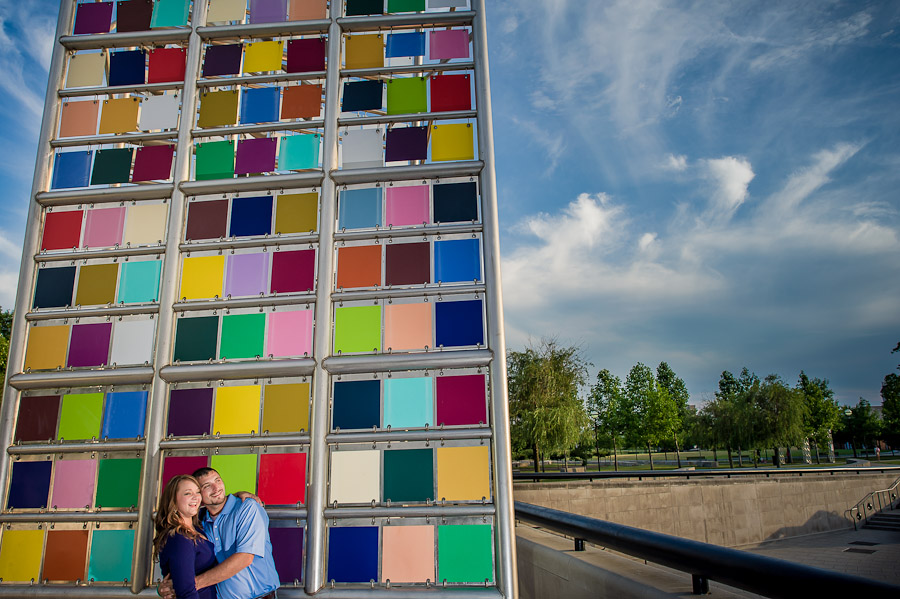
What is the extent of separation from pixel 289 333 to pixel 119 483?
1.83 m

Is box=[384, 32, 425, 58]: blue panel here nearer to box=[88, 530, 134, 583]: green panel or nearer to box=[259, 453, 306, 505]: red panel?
box=[259, 453, 306, 505]: red panel

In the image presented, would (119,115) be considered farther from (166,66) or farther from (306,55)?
(306,55)

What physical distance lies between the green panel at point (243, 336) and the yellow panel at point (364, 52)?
2.51 m

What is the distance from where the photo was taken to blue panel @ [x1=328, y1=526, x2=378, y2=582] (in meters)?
3.89

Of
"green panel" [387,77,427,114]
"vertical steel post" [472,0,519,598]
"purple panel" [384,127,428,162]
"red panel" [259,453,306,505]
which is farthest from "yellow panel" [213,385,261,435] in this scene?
"green panel" [387,77,427,114]

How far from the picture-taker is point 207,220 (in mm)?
4691

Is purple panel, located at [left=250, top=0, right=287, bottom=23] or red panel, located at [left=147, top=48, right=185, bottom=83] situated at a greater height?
purple panel, located at [left=250, top=0, right=287, bottom=23]

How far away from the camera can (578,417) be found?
86.5 ft

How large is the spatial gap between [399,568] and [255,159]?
3.68m

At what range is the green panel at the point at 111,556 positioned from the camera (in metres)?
4.11

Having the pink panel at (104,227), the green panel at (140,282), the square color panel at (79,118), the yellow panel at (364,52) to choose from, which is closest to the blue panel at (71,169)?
the square color panel at (79,118)

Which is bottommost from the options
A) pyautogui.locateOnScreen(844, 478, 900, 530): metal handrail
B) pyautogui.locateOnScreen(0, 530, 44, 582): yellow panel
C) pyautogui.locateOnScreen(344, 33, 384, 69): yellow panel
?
pyautogui.locateOnScreen(844, 478, 900, 530): metal handrail

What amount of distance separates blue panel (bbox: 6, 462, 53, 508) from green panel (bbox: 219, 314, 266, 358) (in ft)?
5.93

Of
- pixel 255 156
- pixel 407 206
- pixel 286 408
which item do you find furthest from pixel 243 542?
pixel 255 156
